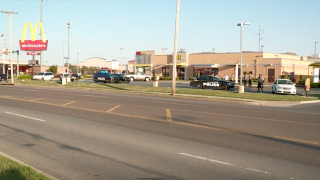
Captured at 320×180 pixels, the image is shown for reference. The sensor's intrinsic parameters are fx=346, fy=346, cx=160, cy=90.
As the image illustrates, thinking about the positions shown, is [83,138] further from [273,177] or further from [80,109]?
[80,109]

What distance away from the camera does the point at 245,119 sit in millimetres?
15141

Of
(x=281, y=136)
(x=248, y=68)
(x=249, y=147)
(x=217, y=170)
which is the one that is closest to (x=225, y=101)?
(x=281, y=136)

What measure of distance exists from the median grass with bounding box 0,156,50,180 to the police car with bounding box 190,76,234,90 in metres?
31.0

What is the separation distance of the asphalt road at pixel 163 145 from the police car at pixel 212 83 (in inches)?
827

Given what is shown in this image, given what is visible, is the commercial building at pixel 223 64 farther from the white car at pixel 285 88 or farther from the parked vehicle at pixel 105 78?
the white car at pixel 285 88

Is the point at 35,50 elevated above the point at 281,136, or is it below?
above

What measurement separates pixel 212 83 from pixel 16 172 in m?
31.8

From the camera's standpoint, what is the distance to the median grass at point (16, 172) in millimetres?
6215

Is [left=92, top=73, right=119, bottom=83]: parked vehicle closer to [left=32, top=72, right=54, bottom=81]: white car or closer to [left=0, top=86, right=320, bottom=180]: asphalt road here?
[left=32, top=72, right=54, bottom=81]: white car

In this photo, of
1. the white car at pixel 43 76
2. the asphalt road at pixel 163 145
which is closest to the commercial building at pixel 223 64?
the white car at pixel 43 76

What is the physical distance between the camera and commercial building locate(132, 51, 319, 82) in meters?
64.3

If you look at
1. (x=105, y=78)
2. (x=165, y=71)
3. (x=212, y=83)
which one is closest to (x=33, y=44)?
(x=105, y=78)

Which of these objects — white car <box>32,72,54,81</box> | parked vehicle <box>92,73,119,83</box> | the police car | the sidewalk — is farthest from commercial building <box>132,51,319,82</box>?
the sidewalk

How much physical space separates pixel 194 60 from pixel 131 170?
226 feet
